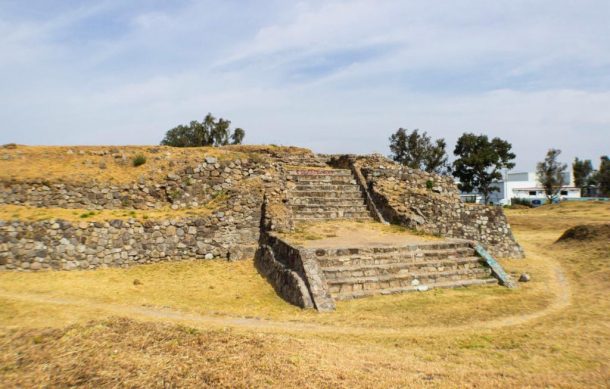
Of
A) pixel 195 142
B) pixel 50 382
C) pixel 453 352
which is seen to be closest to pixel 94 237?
pixel 50 382

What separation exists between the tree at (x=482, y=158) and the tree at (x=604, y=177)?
24547 mm

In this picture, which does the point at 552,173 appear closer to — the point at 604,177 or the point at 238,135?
the point at 604,177

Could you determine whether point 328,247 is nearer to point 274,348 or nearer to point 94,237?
point 274,348

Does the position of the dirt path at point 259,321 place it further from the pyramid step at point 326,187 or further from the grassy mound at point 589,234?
the grassy mound at point 589,234

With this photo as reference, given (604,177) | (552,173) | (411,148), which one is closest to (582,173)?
(604,177)

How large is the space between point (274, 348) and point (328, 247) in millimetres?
5643

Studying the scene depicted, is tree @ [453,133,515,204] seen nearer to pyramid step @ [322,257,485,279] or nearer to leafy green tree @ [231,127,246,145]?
leafy green tree @ [231,127,246,145]

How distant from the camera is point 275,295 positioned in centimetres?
1059

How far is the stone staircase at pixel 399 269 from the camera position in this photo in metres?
10.3

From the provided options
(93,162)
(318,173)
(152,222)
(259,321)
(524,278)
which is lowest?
(524,278)

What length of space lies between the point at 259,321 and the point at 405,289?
405 cm

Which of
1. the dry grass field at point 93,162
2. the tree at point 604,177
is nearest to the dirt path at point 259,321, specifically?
the dry grass field at point 93,162

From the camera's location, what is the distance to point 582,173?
7588 cm

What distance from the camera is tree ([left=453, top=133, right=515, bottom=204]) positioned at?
54.1 metres
